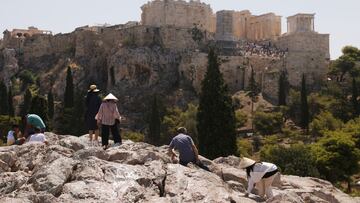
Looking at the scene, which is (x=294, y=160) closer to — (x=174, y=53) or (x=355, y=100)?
(x=355, y=100)

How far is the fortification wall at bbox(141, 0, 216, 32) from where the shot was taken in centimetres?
7306

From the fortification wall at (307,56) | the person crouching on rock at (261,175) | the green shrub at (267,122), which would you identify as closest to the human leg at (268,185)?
the person crouching on rock at (261,175)

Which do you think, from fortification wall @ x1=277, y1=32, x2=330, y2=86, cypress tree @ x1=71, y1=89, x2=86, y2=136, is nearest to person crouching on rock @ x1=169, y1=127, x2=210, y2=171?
cypress tree @ x1=71, y1=89, x2=86, y2=136

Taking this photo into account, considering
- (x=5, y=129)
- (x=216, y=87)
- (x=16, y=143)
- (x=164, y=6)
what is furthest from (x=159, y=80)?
(x=16, y=143)

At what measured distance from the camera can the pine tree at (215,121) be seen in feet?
117

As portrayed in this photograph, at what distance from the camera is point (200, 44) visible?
72500 mm

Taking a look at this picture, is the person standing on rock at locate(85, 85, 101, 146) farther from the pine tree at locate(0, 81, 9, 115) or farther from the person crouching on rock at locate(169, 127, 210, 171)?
the pine tree at locate(0, 81, 9, 115)

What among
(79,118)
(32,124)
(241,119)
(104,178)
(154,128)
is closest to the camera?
(104,178)

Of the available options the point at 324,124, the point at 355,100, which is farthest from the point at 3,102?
the point at 355,100

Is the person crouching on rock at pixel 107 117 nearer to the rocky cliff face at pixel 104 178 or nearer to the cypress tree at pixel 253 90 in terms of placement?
the rocky cliff face at pixel 104 178

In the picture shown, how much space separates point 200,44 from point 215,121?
36.2 m

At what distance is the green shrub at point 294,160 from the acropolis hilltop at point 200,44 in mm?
27457

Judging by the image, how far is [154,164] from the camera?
14.3 m

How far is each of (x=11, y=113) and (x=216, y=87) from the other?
85.8 feet
